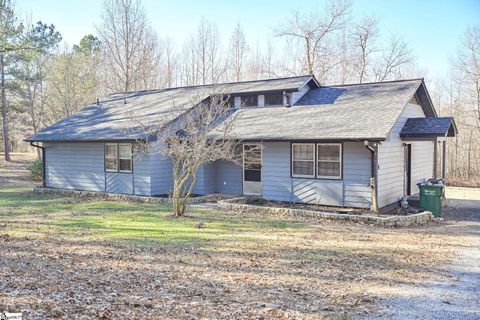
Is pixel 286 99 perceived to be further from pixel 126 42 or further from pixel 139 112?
pixel 126 42

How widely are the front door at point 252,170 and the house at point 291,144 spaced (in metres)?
0.04

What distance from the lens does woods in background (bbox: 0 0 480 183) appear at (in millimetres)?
27484

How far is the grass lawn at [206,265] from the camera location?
492 cm

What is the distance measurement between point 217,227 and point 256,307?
535cm

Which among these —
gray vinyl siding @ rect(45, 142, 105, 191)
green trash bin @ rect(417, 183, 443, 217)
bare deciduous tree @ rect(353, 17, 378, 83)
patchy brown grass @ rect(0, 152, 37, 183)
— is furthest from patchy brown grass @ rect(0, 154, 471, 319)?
bare deciduous tree @ rect(353, 17, 378, 83)

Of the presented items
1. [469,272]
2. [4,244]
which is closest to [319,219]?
[469,272]

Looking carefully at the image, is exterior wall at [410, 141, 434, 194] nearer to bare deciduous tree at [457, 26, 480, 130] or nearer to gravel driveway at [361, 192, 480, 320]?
gravel driveway at [361, 192, 480, 320]

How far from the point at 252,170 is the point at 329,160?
3.28 meters

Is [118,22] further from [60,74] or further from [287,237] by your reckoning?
[287,237]

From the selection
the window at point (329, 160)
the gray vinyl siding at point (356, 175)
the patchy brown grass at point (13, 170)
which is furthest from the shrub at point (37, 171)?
the gray vinyl siding at point (356, 175)

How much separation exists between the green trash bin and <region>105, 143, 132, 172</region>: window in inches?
405

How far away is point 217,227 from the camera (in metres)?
10.3

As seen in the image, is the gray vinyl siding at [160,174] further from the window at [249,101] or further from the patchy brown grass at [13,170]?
the patchy brown grass at [13,170]

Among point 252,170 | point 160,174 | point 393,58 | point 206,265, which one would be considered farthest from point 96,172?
point 393,58
